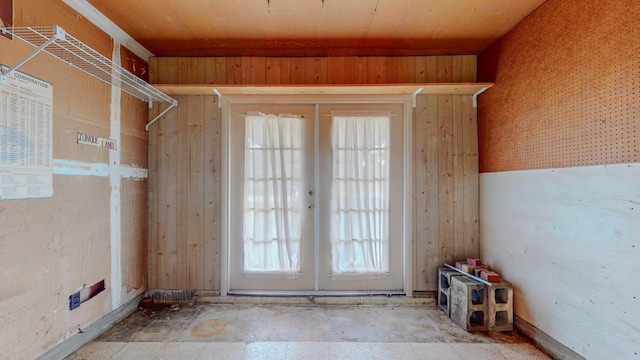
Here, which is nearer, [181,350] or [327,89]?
[181,350]

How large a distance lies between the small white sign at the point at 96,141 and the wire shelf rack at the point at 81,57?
458 mm

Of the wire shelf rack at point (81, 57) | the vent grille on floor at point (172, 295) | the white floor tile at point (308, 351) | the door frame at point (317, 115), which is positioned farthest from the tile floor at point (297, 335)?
the wire shelf rack at point (81, 57)

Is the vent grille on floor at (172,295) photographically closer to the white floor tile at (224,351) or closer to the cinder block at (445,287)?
the white floor tile at (224,351)

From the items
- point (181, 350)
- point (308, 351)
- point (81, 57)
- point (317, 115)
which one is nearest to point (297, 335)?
point (308, 351)

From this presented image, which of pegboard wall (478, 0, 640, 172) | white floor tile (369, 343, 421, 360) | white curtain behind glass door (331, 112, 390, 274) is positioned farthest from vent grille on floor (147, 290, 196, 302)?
pegboard wall (478, 0, 640, 172)

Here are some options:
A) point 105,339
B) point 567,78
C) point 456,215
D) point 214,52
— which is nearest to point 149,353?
point 105,339

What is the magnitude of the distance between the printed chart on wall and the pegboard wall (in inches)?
127

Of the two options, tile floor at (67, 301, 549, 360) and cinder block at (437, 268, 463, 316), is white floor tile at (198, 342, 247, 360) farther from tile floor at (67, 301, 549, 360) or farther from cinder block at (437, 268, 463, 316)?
cinder block at (437, 268, 463, 316)

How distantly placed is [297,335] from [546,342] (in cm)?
176

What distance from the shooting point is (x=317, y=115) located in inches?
113

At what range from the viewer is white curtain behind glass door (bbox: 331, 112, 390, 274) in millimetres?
2857

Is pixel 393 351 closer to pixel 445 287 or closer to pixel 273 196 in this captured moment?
pixel 445 287

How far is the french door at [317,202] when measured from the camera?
286 cm

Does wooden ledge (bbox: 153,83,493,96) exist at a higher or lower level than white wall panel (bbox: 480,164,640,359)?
higher
